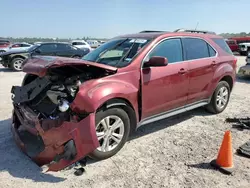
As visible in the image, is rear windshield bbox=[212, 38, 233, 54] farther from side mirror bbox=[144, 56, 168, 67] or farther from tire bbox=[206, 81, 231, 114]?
side mirror bbox=[144, 56, 168, 67]

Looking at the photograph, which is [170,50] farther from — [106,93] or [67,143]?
[67,143]

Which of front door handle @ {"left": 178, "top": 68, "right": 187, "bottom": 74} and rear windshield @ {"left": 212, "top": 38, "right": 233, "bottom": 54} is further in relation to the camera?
rear windshield @ {"left": 212, "top": 38, "right": 233, "bottom": 54}

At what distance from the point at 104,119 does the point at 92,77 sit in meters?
0.65

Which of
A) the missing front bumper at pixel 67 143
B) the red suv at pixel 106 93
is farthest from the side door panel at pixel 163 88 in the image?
the missing front bumper at pixel 67 143

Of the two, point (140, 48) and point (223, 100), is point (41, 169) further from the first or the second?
point (223, 100)

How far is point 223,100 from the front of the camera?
18.5ft

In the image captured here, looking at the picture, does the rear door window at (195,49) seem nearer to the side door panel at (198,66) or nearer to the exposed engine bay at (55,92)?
the side door panel at (198,66)

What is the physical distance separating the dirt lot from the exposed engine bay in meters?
0.74

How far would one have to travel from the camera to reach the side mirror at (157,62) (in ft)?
12.2

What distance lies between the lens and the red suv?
305 cm

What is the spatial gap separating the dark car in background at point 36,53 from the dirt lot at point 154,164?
9103mm

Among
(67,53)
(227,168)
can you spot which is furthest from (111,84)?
(67,53)

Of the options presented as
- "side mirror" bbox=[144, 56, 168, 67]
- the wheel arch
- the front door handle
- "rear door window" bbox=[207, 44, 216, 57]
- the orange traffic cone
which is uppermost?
"rear door window" bbox=[207, 44, 216, 57]

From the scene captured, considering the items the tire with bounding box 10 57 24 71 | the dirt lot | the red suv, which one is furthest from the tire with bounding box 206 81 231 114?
the tire with bounding box 10 57 24 71
